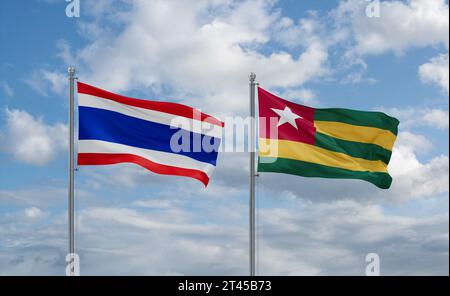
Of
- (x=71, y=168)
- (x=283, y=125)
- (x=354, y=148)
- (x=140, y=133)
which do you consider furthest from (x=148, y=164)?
(x=354, y=148)

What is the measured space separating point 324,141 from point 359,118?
1.54 metres

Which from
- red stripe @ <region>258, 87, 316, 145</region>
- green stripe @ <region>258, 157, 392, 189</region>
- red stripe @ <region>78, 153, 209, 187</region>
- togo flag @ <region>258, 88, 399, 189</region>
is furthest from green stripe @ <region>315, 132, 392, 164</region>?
red stripe @ <region>78, 153, 209, 187</region>

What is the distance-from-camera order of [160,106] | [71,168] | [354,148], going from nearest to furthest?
[71,168] → [160,106] → [354,148]

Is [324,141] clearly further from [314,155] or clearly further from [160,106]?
[160,106]

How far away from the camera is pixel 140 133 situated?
19.8 m

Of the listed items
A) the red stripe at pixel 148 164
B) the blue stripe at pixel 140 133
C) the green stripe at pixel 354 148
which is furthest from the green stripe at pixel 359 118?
the red stripe at pixel 148 164

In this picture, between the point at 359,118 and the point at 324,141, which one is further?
the point at 359,118

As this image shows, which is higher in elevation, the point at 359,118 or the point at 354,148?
the point at 359,118

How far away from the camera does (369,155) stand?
21281mm

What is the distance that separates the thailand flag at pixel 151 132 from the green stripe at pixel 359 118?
3438mm

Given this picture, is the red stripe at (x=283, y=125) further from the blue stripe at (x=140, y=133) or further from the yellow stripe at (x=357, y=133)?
the blue stripe at (x=140, y=133)
